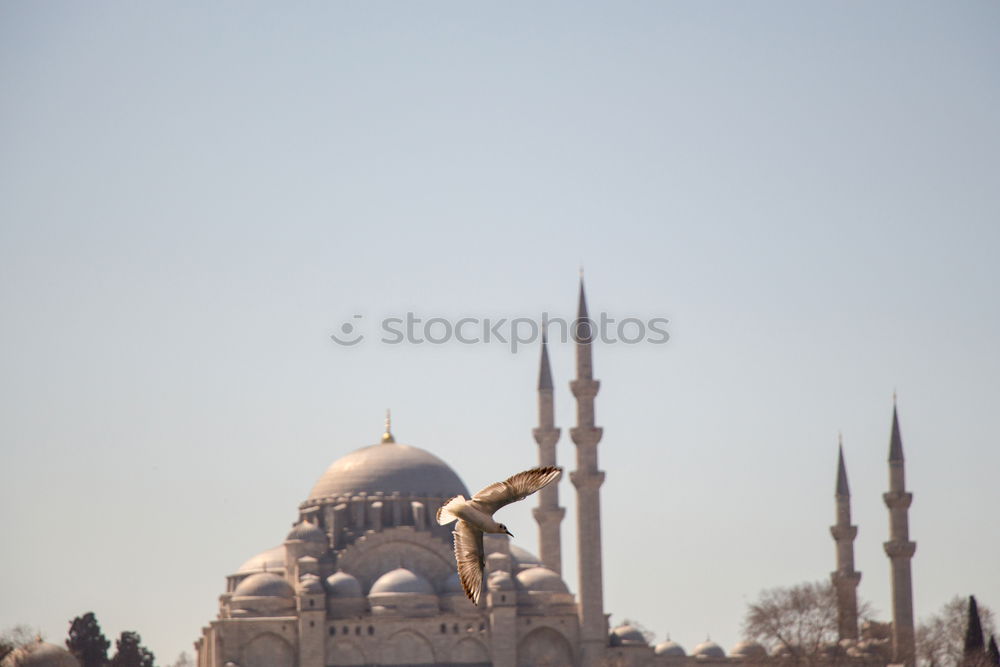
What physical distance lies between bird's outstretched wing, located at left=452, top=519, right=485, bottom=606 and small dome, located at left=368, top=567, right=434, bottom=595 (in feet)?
155

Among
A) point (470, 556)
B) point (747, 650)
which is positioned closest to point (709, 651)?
point (747, 650)

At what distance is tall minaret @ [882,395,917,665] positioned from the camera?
211 ft

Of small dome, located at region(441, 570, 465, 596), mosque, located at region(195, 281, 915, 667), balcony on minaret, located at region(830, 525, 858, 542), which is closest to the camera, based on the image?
mosque, located at region(195, 281, 915, 667)

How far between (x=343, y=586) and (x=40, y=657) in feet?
34.3

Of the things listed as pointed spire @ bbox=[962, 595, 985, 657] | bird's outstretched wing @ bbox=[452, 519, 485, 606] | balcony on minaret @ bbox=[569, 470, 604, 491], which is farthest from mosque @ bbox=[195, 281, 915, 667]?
bird's outstretched wing @ bbox=[452, 519, 485, 606]

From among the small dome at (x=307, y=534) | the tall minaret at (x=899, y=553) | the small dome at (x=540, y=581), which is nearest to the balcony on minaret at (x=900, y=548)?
the tall minaret at (x=899, y=553)

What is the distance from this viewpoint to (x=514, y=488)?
1708cm

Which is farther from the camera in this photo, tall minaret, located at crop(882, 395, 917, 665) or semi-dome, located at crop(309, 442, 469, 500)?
semi-dome, located at crop(309, 442, 469, 500)

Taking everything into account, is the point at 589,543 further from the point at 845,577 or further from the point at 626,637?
the point at 845,577

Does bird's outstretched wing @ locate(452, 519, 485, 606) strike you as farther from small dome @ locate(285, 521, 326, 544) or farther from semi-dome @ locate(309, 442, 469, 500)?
semi-dome @ locate(309, 442, 469, 500)

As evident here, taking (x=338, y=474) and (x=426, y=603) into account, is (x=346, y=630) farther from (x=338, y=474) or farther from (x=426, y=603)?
(x=338, y=474)

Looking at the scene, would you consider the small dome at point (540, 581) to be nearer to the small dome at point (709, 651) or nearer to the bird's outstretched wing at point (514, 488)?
the small dome at point (709, 651)

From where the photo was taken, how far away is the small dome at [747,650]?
70250 mm

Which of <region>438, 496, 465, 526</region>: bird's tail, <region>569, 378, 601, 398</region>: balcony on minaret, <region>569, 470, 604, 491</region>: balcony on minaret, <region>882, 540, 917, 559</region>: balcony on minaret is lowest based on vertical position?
<region>438, 496, 465, 526</region>: bird's tail
